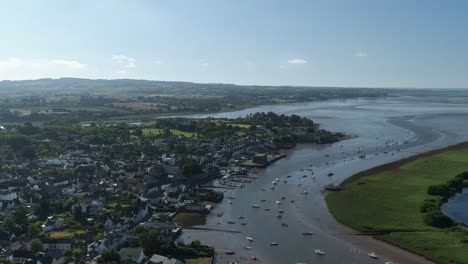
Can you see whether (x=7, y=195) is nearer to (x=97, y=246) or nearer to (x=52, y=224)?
(x=52, y=224)

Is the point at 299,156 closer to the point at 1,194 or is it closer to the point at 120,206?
the point at 120,206

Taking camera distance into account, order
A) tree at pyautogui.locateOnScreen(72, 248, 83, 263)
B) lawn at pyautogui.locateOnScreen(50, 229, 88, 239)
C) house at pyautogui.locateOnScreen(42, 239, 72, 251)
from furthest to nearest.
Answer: lawn at pyautogui.locateOnScreen(50, 229, 88, 239)
house at pyautogui.locateOnScreen(42, 239, 72, 251)
tree at pyautogui.locateOnScreen(72, 248, 83, 263)

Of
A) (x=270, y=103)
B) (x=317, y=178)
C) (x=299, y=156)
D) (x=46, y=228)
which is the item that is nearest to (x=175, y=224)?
(x=46, y=228)

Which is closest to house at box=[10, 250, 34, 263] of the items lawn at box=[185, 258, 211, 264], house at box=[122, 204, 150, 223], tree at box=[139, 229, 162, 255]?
tree at box=[139, 229, 162, 255]

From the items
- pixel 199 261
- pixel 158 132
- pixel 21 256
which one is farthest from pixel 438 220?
pixel 158 132

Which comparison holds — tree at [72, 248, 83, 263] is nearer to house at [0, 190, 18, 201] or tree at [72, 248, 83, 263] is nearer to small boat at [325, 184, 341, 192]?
house at [0, 190, 18, 201]
